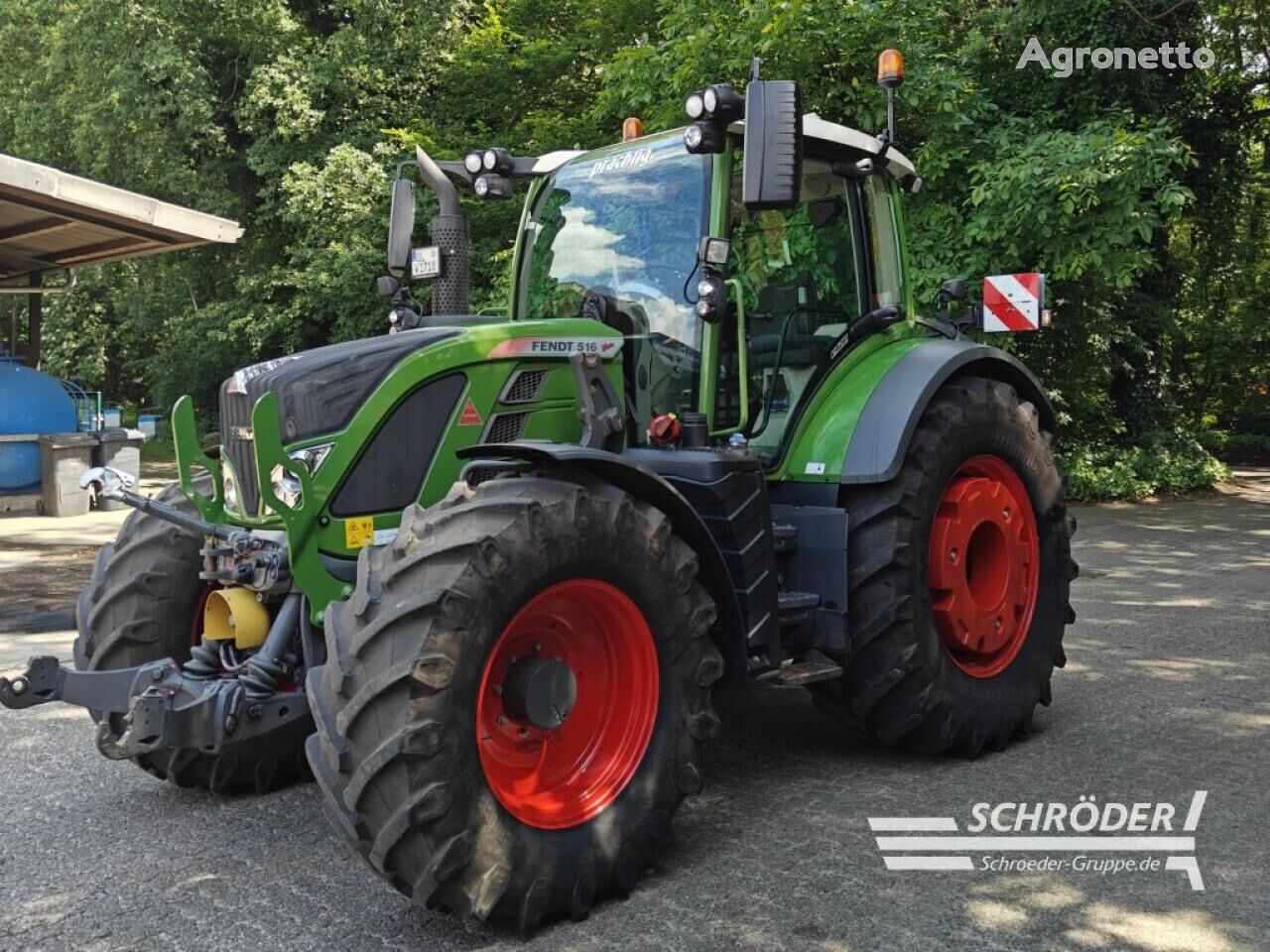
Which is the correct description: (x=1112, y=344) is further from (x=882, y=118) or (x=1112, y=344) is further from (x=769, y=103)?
(x=769, y=103)

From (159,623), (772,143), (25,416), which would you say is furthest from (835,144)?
(25,416)

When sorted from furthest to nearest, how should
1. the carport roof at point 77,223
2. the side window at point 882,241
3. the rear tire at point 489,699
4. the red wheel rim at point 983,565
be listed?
the carport roof at point 77,223
the side window at point 882,241
the red wheel rim at point 983,565
the rear tire at point 489,699

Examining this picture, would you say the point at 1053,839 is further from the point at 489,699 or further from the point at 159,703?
the point at 159,703

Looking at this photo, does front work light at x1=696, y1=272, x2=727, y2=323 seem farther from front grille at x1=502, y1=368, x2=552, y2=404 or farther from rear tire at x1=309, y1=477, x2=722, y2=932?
rear tire at x1=309, y1=477, x2=722, y2=932

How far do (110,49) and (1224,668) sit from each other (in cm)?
1995

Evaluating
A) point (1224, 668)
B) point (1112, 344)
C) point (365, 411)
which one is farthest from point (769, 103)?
point (1112, 344)

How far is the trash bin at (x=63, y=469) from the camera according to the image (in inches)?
522

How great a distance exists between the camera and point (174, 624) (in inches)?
164

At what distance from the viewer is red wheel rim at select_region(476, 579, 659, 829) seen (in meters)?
3.35

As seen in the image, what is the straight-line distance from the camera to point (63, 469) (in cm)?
1330

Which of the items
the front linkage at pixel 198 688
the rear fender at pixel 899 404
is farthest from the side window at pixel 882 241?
the front linkage at pixel 198 688

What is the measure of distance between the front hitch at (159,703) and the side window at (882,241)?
301 cm

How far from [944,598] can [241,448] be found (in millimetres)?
2744

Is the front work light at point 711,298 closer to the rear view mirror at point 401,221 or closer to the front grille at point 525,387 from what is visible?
the front grille at point 525,387
